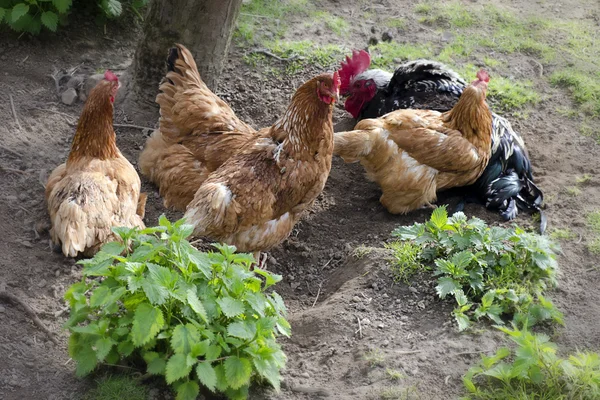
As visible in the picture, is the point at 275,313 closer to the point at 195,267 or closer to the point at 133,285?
the point at 195,267

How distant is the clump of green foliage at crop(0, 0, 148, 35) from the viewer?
22.4 feet

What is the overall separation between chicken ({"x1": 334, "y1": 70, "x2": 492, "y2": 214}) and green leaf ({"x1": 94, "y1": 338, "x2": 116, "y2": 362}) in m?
2.85

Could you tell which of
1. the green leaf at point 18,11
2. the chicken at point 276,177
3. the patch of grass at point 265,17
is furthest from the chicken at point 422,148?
the green leaf at point 18,11

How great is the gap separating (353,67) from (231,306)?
13.5 ft

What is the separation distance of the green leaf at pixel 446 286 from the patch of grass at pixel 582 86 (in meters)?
3.60

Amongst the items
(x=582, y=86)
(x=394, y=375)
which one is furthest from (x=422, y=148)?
(x=582, y=86)

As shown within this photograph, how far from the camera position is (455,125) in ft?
19.5

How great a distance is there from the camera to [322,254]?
5.70 meters

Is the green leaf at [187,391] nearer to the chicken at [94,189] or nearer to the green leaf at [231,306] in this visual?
the green leaf at [231,306]

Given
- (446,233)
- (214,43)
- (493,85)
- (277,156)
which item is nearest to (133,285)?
(277,156)

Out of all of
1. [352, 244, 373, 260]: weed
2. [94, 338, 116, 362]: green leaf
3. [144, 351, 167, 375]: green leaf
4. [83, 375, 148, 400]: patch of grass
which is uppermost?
[352, 244, 373, 260]: weed

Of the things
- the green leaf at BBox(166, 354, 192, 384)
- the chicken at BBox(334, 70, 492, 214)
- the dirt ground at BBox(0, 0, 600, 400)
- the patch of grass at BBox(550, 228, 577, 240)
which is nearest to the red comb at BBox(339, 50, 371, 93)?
the dirt ground at BBox(0, 0, 600, 400)

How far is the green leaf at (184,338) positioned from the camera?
3379 mm

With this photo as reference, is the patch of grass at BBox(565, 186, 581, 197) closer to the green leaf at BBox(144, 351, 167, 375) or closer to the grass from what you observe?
the grass
